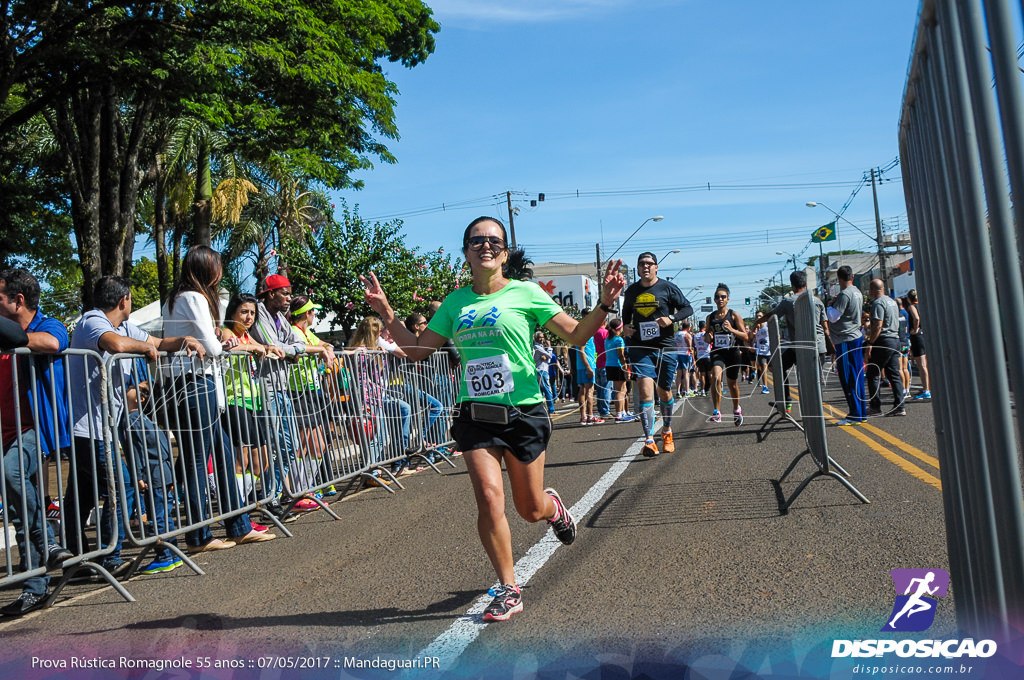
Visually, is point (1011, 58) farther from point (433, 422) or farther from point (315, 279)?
point (315, 279)

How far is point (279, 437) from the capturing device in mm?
7035

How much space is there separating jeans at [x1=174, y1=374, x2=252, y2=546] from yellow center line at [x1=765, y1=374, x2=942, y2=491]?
17.3 ft

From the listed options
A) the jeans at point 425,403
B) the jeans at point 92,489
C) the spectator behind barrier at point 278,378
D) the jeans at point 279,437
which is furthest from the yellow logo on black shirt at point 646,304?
the jeans at point 92,489

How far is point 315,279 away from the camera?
71.1ft

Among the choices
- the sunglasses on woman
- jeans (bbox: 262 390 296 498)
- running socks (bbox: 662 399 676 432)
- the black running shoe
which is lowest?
the black running shoe

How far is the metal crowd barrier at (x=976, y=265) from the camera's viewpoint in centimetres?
178

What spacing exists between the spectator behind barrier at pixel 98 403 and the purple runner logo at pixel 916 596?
437 centimetres

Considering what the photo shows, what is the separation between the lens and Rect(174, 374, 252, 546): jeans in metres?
6.11

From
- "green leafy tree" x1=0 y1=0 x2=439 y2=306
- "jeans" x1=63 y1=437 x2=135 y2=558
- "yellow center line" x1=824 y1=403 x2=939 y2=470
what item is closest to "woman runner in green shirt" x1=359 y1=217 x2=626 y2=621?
"jeans" x1=63 y1=437 x2=135 y2=558

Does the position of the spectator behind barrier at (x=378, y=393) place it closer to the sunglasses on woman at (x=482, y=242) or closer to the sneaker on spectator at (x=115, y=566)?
the sneaker on spectator at (x=115, y=566)

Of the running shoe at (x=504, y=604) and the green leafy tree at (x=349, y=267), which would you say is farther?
the green leafy tree at (x=349, y=267)

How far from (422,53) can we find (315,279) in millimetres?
6103

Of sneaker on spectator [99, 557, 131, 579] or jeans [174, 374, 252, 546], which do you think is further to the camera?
jeans [174, 374, 252, 546]

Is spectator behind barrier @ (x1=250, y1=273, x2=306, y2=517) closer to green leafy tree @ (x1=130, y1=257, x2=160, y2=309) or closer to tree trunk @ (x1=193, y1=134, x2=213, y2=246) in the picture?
tree trunk @ (x1=193, y1=134, x2=213, y2=246)
